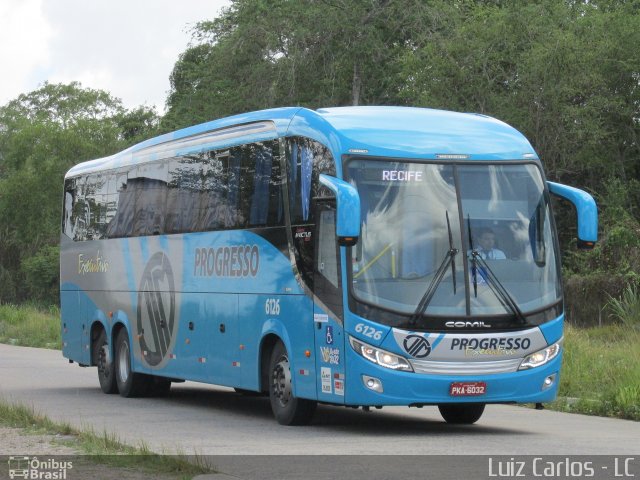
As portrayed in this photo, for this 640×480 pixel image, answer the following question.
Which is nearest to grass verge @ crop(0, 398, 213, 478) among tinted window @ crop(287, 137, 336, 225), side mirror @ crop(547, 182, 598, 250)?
tinted window @ crop(287, 137, 336, 225)

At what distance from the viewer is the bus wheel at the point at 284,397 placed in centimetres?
1609

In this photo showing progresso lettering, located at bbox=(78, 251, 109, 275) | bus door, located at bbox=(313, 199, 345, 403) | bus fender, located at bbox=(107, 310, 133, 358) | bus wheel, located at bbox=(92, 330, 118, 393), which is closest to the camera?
bus door, located at bbox=(313, 199, 345, 403)

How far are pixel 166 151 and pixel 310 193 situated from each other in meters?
5.74

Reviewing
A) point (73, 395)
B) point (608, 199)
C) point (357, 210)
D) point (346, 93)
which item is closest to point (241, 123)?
point (357, 210)

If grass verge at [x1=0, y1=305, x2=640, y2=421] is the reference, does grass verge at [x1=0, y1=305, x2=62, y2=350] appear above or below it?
below

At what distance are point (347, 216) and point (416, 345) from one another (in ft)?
5.31

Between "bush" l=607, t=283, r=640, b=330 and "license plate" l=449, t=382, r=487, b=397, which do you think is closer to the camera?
"license plate" l=449, t=382, r=487, b=397

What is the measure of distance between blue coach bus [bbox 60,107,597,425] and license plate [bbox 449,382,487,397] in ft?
0.03

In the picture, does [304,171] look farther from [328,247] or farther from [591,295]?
[591,295]

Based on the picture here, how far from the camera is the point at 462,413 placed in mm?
16875

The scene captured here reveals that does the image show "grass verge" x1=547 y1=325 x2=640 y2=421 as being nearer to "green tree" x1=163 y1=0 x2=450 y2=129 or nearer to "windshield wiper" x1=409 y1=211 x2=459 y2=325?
"windshield wiper" x1=409 y1=211 x2=459 y2=325

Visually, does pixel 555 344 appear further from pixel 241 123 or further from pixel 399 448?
pixel 241 123

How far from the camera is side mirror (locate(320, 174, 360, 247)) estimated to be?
1413cm

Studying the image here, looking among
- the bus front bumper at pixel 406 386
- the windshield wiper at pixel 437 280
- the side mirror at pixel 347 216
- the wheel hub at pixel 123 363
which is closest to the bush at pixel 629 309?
the wheel hub at pixel 123 363
